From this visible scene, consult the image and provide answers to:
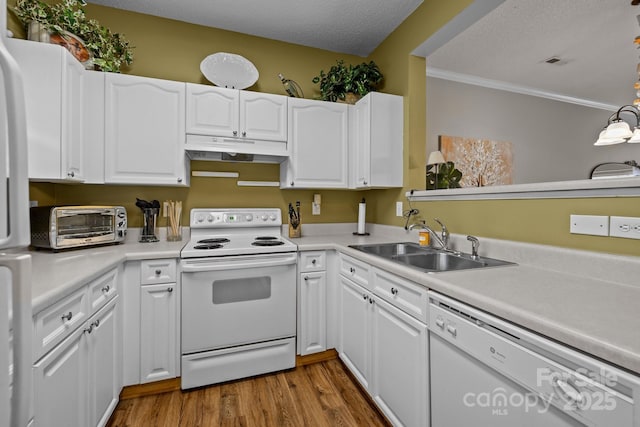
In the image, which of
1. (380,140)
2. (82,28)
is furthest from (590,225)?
(82,28)

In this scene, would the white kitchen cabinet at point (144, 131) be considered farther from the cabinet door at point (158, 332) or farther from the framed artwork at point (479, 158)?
the framed artwork at point (479, 158)

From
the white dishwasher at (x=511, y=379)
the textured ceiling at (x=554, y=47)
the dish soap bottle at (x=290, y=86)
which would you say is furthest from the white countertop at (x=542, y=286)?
the textured ceiling at (x=554, y=47)

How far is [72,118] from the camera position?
65.7 inches

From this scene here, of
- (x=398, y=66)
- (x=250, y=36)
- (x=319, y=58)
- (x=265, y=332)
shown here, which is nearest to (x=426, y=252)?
(x=265, y=332)

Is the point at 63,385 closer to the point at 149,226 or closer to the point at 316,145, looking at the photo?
the point at 149,226

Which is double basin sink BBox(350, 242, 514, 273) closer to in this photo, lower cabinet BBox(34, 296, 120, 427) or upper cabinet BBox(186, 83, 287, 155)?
upper cabinet BBox(186, 83, 287, 155)

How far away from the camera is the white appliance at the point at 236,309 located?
177 cm

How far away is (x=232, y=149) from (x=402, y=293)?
5.05 ft

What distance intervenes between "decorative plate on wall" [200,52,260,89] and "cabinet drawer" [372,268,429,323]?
184cm

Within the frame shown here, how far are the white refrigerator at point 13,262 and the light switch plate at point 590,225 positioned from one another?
173cm

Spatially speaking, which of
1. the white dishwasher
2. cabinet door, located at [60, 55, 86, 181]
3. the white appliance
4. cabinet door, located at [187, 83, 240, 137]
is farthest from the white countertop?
cabinet door, located at [187, 83, 240, 137]

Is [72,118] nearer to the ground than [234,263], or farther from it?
farther from it

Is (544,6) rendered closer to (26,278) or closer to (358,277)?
(358,277)

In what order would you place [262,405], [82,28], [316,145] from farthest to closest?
[316,145]
[82,28]
[262,405]
